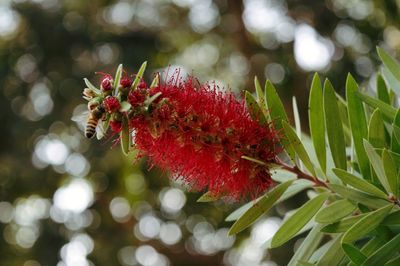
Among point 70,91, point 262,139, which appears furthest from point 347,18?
point 262,139

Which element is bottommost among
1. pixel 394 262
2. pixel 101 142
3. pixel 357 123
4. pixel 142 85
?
pixel 394 262

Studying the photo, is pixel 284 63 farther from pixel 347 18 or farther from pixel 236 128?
pixel 236 128

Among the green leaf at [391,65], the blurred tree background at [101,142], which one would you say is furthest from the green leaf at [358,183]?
the blurred tree background at [101,142]

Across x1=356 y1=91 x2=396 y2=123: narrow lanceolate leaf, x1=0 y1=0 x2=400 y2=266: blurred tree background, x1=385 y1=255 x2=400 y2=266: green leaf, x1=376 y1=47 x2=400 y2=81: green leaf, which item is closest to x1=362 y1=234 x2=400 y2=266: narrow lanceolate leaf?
x1=385 y1=255 x2=400 y2=266: green leaf

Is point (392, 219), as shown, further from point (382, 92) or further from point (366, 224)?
point (382, 92)

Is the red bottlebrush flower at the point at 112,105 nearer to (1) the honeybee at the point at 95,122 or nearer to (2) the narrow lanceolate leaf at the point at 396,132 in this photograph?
(1) the honeybee at the point at 95,122

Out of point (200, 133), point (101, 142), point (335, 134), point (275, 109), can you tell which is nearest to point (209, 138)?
point (200, 133)
